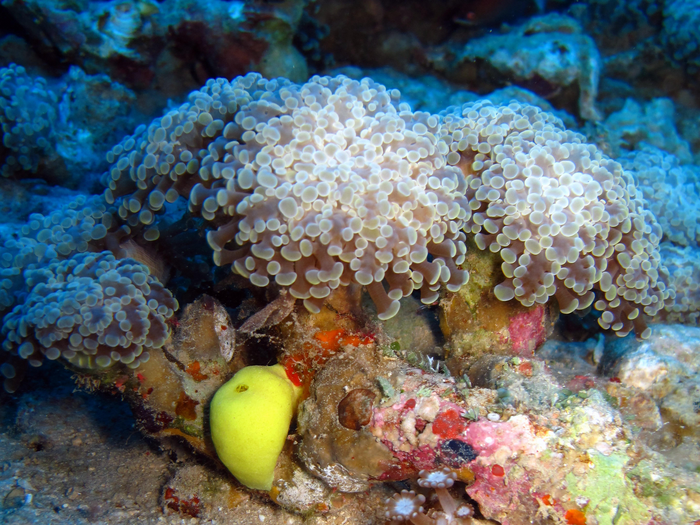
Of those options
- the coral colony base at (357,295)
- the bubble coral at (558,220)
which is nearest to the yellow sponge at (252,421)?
the coral colony base at (357,295)

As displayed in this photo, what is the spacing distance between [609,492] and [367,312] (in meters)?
1.59

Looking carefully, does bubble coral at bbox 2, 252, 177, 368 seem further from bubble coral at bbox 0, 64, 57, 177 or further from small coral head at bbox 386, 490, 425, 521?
bubble coral at bbox 0, 64, 57, 177

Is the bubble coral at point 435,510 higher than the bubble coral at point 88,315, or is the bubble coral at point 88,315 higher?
the bubble coral at point 88,315

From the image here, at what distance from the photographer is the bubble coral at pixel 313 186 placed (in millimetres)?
2186

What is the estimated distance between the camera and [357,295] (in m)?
2.61

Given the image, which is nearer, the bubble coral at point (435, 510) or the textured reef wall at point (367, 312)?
the textured reef wall at point (367, 312)

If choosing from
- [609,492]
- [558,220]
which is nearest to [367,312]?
[558,220]

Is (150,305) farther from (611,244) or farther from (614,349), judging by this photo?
(614,349)

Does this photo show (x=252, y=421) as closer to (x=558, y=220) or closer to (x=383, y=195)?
(x=383, y=195)

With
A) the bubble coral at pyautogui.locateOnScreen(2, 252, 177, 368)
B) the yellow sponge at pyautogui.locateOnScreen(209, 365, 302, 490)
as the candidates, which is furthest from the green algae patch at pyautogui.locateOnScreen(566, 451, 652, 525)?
the bubble coral at pyautogui.locateOnScreen(2, 252, 177, 368)

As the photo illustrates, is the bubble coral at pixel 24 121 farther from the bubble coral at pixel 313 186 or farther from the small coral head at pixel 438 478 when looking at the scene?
the small coral head at pixel 438 478

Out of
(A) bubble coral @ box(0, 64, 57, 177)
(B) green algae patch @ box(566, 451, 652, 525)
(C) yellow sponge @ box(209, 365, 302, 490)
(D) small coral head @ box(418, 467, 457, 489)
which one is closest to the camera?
(B) green algae patch @ box(566, 451, 652, 525)

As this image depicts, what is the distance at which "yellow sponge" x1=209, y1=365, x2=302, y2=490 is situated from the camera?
2439 mm

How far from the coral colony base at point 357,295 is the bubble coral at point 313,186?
1cm
